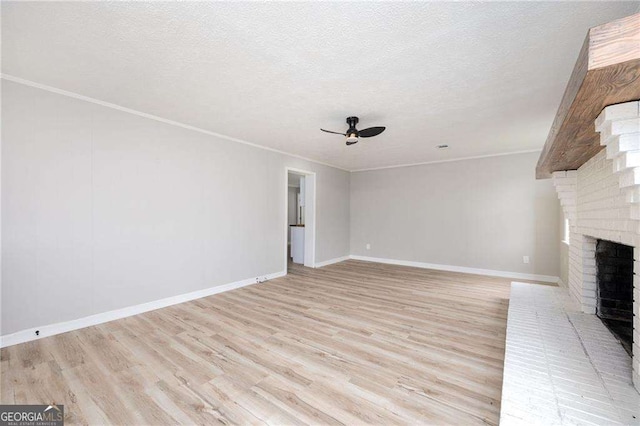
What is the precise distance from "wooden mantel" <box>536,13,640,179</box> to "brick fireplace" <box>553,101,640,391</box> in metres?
0.10

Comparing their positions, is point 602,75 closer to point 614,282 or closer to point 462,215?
point 614,282

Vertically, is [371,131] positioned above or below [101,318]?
above

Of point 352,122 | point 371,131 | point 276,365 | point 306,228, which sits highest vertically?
point 352,122

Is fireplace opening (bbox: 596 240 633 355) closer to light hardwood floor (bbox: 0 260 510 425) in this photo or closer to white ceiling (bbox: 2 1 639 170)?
light hardwood floor (bbox: 0 260 510 425)

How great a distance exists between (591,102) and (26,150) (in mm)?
4094

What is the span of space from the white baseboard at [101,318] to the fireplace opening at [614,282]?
439 centimetres

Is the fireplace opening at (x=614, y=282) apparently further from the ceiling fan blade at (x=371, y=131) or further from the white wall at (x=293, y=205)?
the white wall at (x=293, y=205)

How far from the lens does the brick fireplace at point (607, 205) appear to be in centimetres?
122

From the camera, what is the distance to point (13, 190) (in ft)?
7.68

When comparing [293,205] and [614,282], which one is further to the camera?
[293,205]

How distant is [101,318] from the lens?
2842 millimetres

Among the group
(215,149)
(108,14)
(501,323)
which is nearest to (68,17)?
(108,14)

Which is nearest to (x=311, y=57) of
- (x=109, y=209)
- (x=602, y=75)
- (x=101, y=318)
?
(x=602, y=75)

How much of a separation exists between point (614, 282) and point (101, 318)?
204 inches
